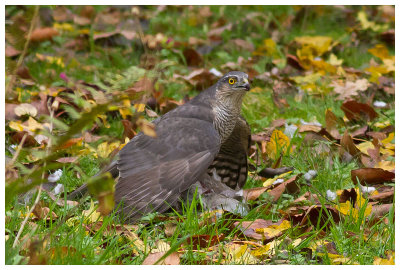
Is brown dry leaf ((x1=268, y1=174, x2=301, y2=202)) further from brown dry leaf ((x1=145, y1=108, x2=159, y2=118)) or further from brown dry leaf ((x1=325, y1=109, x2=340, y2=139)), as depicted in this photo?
brown dry leaf ((x1=145, y1=108, x2=159, y2=118))

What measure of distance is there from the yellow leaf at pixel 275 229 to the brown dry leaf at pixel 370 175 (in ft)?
3.07

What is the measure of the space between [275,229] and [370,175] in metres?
1.13

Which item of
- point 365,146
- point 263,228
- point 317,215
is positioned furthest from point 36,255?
point 365,146

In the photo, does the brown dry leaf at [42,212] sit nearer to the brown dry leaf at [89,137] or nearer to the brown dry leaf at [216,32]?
the brown dry leaf at [89,137]

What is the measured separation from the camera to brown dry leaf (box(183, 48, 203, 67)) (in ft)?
23.6

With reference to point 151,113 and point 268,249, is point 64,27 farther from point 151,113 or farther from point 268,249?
point 268,249

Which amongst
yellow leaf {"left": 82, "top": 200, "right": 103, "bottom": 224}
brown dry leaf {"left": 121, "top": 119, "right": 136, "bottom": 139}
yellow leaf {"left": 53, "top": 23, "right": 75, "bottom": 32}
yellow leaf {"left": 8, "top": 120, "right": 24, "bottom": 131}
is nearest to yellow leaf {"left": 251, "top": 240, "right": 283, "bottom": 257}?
yellow leaf {"left": 82, "top": 200, "right": 103, "bottom": 224}

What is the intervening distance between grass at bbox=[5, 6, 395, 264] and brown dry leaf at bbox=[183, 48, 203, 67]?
0.09 m

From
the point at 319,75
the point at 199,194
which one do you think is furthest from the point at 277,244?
the point at 319,75

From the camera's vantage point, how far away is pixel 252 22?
27.5 ft

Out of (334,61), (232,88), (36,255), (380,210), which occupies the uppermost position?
(36,255)

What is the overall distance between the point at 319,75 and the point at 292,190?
2550 mm

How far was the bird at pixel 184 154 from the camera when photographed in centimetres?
397

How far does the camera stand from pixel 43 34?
7602mm
